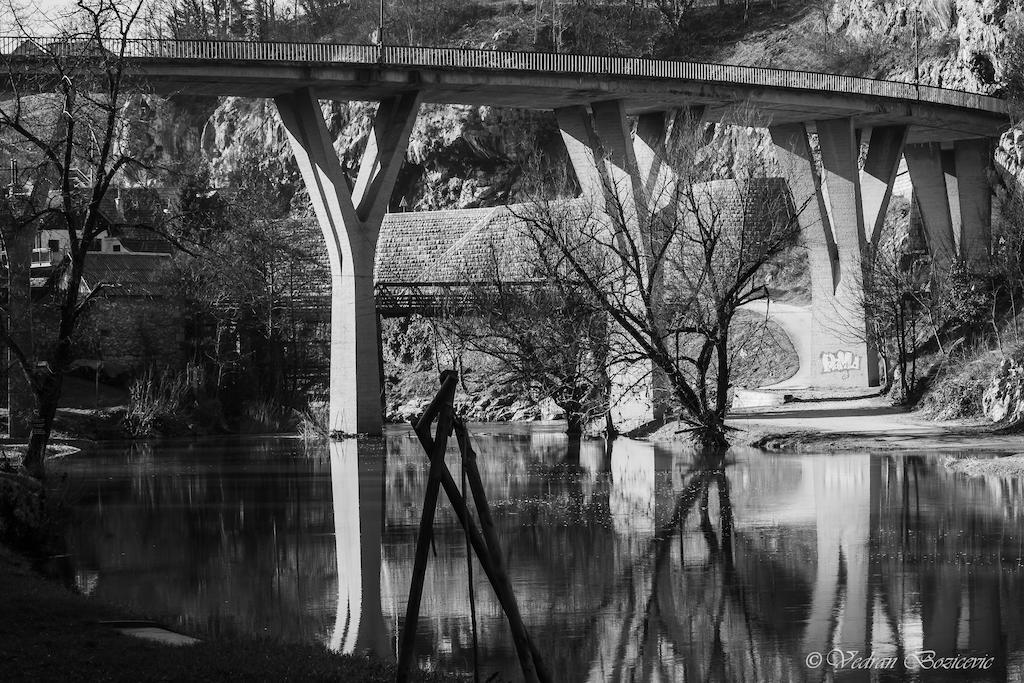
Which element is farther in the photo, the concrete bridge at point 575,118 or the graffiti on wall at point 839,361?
the graffiti on wall at point 839,361

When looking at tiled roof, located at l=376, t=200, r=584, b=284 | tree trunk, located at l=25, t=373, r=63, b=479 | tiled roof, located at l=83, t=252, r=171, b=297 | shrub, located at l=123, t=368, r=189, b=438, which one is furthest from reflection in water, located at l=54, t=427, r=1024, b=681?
tiled roof, located at l=376, t=200, r=584, b=284

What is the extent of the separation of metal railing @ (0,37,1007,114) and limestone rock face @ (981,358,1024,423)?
1533cm

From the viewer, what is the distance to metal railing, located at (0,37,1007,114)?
40.7 m

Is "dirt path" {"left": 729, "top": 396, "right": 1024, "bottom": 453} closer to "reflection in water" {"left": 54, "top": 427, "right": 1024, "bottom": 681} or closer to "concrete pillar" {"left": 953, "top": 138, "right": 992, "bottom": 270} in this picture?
"reflection in water" {"left": 54, "top": 427, "right": 1024, "bottom": 681}

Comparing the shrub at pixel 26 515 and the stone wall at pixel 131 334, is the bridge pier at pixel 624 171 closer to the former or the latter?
the stone wall at pixel 131 334

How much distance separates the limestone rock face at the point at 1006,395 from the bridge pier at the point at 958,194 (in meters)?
23.7

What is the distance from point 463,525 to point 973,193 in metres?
59.1

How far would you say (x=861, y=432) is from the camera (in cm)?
3862

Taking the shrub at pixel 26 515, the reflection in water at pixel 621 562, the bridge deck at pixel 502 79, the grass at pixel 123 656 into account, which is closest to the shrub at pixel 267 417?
the bridge deck at pixel 502 79

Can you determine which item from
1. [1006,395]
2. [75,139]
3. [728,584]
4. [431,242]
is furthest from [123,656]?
[431,242]

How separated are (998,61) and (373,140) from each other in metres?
38.7

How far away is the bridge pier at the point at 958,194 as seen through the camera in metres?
63.8

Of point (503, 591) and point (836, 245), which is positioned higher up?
point (836, 245)

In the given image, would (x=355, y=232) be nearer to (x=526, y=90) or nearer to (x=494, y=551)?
(x=526, y=90)
